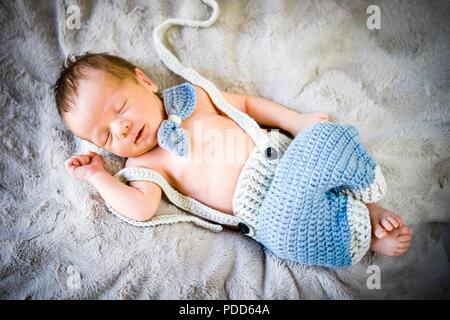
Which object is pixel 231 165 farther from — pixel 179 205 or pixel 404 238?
pixel 404 238

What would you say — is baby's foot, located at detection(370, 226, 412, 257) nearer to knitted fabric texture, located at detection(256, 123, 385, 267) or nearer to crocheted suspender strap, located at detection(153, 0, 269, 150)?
knitted fabric texture, located at detection(256, 123, 385, 267)

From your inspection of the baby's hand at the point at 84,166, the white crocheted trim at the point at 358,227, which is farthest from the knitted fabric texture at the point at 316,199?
the baby's hand at the point at 84,166

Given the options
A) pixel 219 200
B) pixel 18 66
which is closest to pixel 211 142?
pixel 219 200

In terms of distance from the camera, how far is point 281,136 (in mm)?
1066

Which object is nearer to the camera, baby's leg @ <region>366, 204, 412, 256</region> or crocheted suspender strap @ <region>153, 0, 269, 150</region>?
baby's leg @ <region>366, 204, 412, 256</region>

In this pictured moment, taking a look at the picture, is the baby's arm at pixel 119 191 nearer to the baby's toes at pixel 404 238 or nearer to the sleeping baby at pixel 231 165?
the sleeping baby at pixel 231 165

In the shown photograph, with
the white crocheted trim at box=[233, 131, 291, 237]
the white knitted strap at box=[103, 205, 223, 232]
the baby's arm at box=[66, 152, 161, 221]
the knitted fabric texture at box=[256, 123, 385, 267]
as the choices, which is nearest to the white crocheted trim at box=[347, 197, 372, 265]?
the knitted fabric texture at box=[256, 123, 385, 267]

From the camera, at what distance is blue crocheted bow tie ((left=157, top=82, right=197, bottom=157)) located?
99 centimetres

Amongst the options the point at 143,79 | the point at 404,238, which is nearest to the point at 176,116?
the point at 143,79

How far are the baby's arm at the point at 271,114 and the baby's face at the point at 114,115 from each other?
0.81ft

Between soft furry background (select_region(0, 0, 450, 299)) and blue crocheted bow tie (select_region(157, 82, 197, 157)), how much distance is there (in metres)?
0.10

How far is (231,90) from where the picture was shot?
3.85 ft
